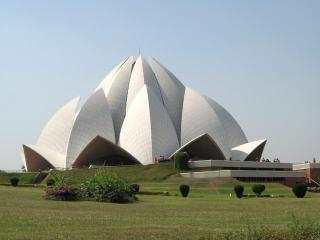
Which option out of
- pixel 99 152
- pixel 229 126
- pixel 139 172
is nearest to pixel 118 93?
pixel 99 152

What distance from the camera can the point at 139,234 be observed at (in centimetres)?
1142

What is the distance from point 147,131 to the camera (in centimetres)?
5084

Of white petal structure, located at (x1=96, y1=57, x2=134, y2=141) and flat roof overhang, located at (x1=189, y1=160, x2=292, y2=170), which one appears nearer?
flat roof overhang, located at (x1=189, y1=160, x2=292, y2=170)

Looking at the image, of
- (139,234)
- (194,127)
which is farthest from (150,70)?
(139,234)

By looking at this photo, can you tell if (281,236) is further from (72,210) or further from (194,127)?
(194,127)

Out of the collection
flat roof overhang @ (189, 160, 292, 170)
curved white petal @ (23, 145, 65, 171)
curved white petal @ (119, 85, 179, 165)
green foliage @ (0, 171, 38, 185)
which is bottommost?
green foliage @ (0, 171, 38, 185)

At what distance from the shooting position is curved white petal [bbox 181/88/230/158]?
54062mm

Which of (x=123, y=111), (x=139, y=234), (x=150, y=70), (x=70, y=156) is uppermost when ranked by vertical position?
(x=150, y=70)

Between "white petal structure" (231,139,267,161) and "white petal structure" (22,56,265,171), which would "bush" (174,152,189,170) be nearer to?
"white petal structure" (22,56,265,171)

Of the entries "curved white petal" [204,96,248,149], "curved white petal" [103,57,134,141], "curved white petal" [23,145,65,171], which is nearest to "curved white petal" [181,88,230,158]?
"curved white petal" [204,96,248,149]

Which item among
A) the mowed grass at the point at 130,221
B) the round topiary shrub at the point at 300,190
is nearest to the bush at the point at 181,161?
the round topiary shrub at the point at 300,190

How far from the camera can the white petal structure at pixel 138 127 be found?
170ft

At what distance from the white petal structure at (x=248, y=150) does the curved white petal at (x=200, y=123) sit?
45.3 inches

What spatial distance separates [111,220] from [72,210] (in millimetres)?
3696
